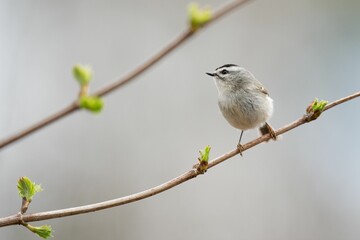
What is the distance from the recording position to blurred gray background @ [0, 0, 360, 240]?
7.05 metres

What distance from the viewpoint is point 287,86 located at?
27.2 feet

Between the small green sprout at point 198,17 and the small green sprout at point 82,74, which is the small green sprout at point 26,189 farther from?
the small green sprout at point 198,17

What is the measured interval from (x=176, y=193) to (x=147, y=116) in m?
1.28

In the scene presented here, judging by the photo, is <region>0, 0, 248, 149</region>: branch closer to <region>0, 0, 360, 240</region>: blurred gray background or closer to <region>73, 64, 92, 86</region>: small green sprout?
<region>73, 64, 92, 86</region>: small green sprout

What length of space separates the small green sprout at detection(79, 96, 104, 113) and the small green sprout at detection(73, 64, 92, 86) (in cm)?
5

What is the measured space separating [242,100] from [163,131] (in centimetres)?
385

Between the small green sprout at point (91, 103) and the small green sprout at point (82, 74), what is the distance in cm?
5

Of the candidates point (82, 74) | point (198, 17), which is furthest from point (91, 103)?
point (198, 17)

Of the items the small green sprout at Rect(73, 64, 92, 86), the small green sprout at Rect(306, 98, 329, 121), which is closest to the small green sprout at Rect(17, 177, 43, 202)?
the small green sprout at Rect(73, 64, 92, 86)

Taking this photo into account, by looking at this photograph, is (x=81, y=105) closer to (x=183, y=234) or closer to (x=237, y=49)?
(x=183, y=234)

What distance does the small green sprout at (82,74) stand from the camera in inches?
36.4

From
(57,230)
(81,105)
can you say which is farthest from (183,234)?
(81,105)

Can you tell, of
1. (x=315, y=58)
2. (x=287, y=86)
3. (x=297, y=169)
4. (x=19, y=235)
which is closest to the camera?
(x=19, y=235)

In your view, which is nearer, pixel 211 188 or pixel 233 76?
pixel 233 76
